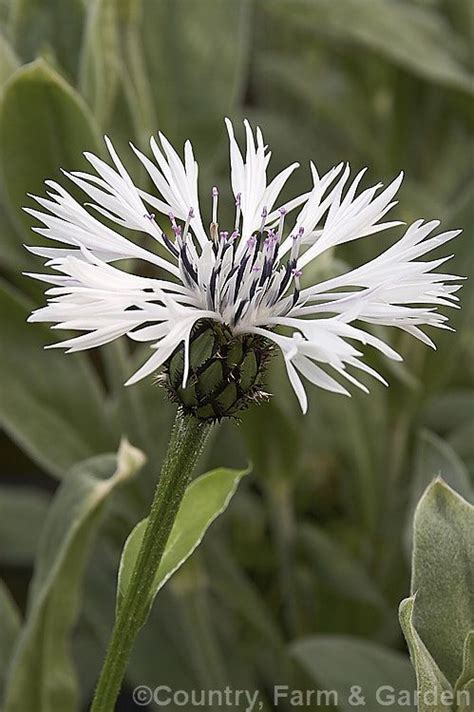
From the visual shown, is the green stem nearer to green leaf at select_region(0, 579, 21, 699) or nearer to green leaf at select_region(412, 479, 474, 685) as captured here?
green leaf at select_region(412, 479, 474, 685)

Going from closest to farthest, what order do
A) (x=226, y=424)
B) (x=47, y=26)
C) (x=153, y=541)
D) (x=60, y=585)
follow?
1. (x=153, y=541)
2. (x=60, y=585)
3. (x=47, y=26)
4. (x=226, y=424)

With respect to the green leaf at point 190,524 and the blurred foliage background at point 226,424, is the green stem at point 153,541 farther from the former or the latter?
the blurred foliage background at point 226,424

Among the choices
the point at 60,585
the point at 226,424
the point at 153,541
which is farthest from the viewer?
the point at 226,424

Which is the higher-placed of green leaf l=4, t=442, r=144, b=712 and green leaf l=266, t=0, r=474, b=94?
green leaf l=266, t=0, r=474, b=94

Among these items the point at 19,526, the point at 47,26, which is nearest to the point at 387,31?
the point at 47,26

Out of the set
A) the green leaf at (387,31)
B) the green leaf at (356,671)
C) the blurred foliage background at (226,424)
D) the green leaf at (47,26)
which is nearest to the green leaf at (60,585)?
the blurred foliage background at (226,424)

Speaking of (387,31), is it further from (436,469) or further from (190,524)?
(190,524)

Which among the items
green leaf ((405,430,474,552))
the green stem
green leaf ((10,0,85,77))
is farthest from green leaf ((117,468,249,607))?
green leaf ((10,0,85,77))
